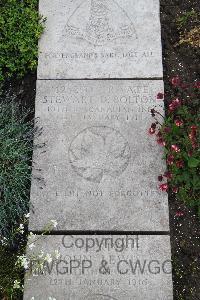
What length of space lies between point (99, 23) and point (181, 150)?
156 centimetres

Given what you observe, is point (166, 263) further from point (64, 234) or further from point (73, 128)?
point (73, 128)

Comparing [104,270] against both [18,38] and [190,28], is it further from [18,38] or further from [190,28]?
[190,28]

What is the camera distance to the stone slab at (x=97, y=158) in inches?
161

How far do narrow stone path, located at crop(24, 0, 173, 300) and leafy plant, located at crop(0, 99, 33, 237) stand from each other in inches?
3.7

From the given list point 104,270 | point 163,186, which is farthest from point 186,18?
point 104,270

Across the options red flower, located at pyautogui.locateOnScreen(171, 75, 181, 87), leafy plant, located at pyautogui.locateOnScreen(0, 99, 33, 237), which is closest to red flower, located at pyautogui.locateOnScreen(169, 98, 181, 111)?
red flower, located at pyautogui.locateOnScreen(171, 75, 181, 87)

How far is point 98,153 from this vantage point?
4.32 meters

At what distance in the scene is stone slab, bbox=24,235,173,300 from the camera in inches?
151

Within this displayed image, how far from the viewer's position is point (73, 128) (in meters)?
4.41

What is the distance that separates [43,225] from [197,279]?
1.30 meters

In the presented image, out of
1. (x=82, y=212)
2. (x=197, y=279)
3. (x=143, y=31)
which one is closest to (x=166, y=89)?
(x=143, y=31)

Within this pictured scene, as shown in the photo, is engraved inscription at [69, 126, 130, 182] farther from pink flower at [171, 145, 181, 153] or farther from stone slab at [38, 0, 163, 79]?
stone slab at [38, 0, 163, 79]

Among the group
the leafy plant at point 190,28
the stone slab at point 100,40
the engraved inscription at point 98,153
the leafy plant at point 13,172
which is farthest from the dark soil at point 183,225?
the leafy plant at point 13,172

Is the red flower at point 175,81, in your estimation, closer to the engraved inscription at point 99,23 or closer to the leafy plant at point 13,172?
the engraved inscription at point 99,23
